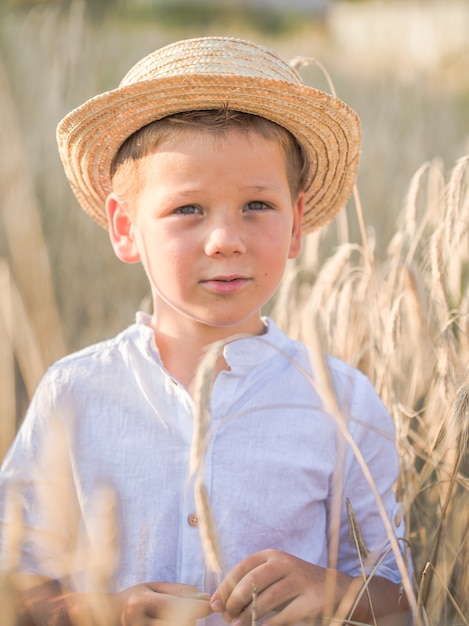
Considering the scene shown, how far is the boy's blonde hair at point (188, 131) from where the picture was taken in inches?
52.7

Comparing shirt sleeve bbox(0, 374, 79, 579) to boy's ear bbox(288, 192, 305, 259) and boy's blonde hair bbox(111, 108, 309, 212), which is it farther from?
boy's ear bbox(288, 192, 305, 259)

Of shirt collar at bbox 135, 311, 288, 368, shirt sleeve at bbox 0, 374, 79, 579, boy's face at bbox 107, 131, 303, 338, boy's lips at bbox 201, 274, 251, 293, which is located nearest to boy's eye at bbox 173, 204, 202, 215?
boy's face at bbox 107, 131, 303, 338

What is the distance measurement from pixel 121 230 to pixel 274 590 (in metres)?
0.66

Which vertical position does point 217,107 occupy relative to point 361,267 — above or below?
above

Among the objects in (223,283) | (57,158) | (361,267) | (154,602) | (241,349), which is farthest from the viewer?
(57,158)

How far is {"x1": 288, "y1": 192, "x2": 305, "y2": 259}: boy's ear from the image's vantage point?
1500 mm

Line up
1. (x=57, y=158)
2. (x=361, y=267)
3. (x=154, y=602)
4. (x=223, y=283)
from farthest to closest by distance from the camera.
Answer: (x=57, y=158) < (x=361, y=267) < (x=223, y=283) < (x=154, y=602)

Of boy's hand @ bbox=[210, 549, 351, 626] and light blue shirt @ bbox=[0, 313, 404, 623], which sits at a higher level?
light blue shirt @ bbox=[0, 313, 404, 623]

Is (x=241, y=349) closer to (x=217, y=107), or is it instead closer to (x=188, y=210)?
(x=188, y=210)

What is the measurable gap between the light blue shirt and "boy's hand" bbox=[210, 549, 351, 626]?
0.33 feet

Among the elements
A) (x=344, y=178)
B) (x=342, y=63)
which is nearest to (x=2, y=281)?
(x=344, y=178)

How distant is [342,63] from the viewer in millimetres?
5980

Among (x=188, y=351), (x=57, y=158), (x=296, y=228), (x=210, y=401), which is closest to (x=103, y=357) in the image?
(x=188, y=351)

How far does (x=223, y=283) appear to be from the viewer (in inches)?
51.5
